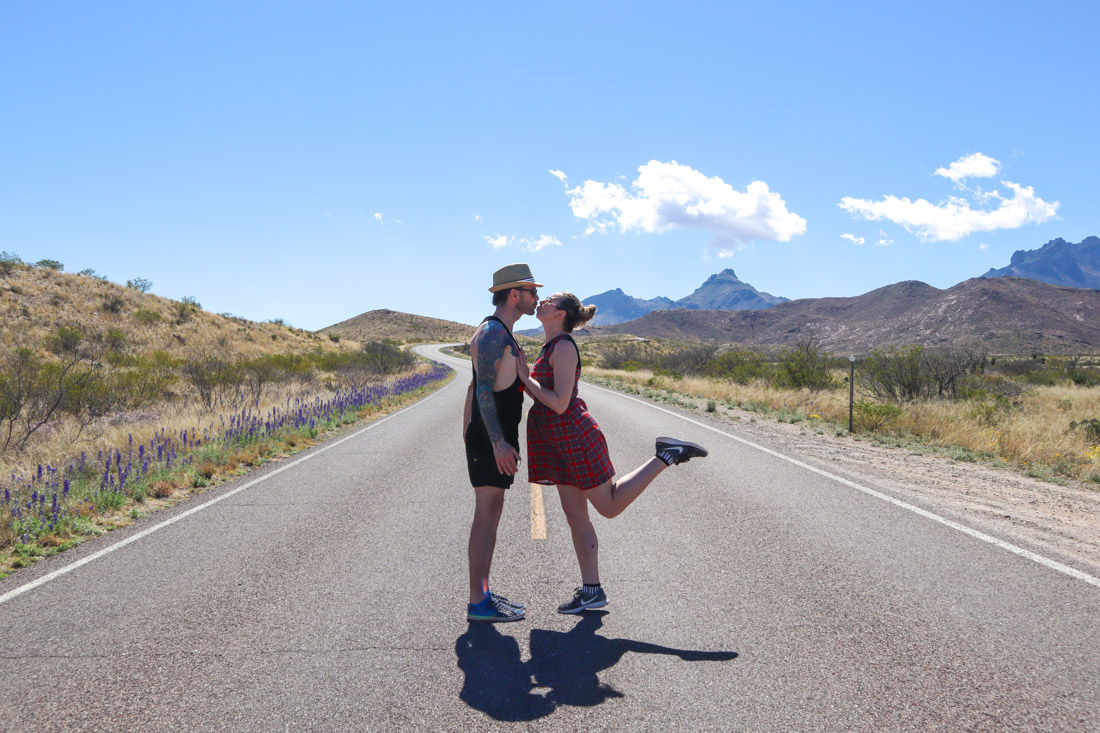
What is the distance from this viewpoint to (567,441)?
13.0ft

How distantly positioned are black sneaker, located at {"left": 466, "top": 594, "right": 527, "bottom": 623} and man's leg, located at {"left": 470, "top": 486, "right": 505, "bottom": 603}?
6cm

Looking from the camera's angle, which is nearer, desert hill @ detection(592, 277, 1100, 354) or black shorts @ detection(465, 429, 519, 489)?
black shorts @ detection(465, 429, 519, 489)

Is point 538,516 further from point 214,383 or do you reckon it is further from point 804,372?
point 804,372

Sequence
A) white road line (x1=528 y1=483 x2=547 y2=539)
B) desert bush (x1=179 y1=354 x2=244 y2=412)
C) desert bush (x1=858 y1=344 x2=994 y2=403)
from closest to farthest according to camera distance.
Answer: white road line (x1=528 y1=483 x2=547 y2=539) < desert bush (x1=179 y1=354 x2=244 y2=412) < desert bush (x1=858 y1=344 x2=994 y2=403)

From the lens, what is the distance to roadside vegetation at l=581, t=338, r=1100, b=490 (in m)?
10.1

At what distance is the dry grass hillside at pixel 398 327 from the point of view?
145 m

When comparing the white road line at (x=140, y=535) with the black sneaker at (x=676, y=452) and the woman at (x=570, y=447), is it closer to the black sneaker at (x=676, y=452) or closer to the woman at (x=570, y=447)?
the woman at (x=570, y=447)

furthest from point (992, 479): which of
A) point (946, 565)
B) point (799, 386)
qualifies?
point (799, 386)

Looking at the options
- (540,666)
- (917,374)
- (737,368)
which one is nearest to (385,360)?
(737,368)

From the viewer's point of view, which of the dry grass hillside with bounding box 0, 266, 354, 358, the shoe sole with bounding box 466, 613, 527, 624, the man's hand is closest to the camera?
the man's hand

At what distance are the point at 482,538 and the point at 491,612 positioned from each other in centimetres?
44

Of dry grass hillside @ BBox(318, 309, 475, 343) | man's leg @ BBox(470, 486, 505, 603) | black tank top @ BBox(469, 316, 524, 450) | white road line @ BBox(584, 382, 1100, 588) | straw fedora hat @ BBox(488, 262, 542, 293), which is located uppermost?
dry grass hillside @ BBox(318, 309, 475, 343)

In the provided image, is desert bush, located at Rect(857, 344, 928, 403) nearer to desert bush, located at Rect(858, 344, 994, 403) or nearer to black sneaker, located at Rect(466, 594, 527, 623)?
desert bush, located at Rect(858, 344, 994, 403)

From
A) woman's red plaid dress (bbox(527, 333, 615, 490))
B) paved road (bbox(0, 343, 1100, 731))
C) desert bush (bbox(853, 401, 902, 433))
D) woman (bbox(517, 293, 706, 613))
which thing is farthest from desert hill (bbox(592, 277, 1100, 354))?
woman's red plaid dress (bbox(527, 333, 615, 490))
